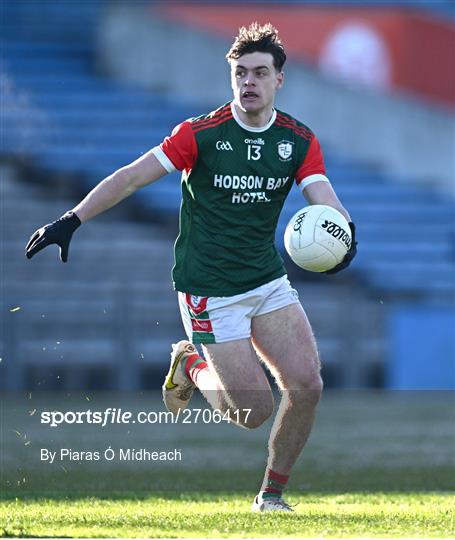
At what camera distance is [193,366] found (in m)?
7.53

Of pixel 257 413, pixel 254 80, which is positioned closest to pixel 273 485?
pixel 257 413

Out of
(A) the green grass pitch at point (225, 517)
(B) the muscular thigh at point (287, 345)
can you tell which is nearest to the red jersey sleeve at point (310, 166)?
(B) the muscular thigh at point (287, 345)

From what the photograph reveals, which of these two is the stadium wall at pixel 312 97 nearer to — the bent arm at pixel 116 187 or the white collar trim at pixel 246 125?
the white collar trim at pixel 246 125

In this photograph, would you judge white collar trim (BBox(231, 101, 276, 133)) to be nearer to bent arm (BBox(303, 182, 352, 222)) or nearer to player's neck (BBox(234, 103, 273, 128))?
player's neck (BBox(234, 103, 273, 128))

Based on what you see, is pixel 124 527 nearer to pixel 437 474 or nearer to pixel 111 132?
pixel 437 474

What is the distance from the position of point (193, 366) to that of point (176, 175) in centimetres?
1006

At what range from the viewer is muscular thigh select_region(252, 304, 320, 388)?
6699mm

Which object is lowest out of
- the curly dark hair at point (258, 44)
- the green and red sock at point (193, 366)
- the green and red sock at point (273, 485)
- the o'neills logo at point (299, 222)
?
the green and red sock at point (273, 485)

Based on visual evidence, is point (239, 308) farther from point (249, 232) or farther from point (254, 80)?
point (254, 80)

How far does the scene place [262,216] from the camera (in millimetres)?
6883

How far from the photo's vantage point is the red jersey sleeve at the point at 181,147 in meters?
6.73

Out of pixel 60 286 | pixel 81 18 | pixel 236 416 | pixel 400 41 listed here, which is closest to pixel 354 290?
pixel 60 286

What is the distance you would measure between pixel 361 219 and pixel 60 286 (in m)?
3.96

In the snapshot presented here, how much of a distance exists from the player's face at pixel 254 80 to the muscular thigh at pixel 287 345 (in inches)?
37.4
